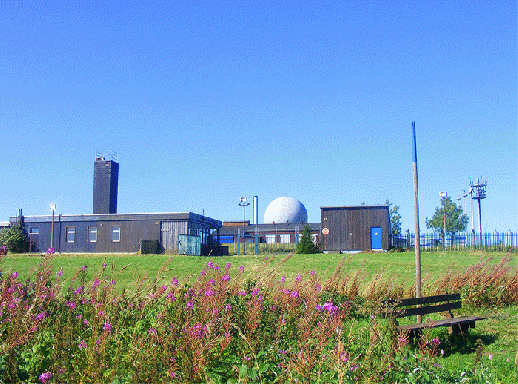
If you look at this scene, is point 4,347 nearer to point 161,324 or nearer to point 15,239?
point 161,324

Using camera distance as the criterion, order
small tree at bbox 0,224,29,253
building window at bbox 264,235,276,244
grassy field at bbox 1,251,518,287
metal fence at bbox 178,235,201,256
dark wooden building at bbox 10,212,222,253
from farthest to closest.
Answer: building window at bbox 264,235,276,244
small tree at bbox 0,224,29,253
dark wooden building at bbox 10,212,222,253
metal fence at bbox 178,235,201,256
grassy field at bbox 1,251,518,287

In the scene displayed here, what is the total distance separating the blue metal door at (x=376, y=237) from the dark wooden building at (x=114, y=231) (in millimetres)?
11840

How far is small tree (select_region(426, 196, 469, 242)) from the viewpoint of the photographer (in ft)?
183

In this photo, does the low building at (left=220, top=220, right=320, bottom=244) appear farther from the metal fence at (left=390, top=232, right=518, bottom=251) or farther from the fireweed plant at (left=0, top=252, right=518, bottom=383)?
the fireweed plant at (left=0, top=252, right=518, bottom=383)

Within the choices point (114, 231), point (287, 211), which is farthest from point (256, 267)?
point (287, 211)

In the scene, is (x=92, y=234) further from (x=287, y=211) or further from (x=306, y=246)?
(x=287, y=211)

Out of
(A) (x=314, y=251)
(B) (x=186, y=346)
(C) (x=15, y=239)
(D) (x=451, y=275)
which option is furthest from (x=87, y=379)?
(C) (x=15, y=239)

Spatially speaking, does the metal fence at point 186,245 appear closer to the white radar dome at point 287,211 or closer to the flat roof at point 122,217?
the flat roof at point 122,217

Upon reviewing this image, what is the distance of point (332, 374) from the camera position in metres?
3.70

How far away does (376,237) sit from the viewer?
111 feet

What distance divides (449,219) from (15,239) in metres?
45.7

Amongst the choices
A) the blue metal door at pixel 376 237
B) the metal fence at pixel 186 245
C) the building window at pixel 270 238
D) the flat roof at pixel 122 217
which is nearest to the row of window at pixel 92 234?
the flat roof at pixel 122 217

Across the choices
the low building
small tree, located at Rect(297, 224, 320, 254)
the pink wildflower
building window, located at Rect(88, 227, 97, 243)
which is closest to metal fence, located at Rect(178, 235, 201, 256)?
building window, located at Rect(88, 227, 97, 243)

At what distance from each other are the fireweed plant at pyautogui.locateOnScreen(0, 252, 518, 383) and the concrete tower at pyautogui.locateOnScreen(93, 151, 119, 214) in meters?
32.5
